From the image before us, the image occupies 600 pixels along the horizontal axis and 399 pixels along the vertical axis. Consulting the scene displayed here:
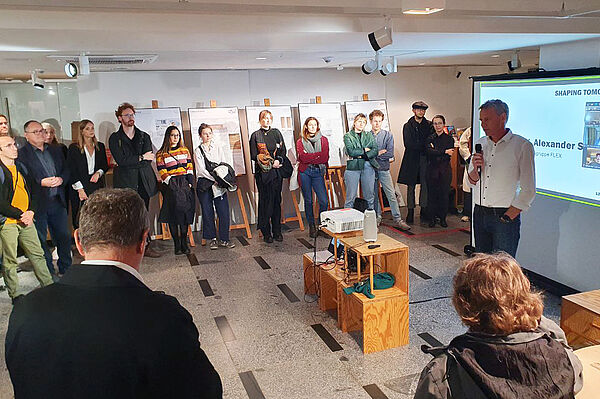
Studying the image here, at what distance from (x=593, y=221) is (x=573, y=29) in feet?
5.22

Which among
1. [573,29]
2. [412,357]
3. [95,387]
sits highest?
[573,29]

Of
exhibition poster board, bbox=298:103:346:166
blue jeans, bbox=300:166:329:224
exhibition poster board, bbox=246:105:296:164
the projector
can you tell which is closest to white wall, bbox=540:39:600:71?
the projector

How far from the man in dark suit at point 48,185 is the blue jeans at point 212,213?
1.63 meters

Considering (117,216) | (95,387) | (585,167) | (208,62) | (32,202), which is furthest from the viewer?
(208,62)

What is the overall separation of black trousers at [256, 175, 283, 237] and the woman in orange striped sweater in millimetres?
935

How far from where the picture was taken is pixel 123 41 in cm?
407

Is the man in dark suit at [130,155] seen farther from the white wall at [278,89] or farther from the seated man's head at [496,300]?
the seated man's head at [496,300]

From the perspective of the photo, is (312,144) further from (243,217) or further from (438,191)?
(438,191)

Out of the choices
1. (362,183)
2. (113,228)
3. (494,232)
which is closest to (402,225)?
(362,183)

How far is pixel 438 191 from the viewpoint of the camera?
7.00 metres

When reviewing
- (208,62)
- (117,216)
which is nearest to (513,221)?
(117,216)

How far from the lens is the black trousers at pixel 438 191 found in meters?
6.98

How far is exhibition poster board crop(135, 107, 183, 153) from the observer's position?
6773mm

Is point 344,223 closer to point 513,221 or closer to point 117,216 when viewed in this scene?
point 513,221
